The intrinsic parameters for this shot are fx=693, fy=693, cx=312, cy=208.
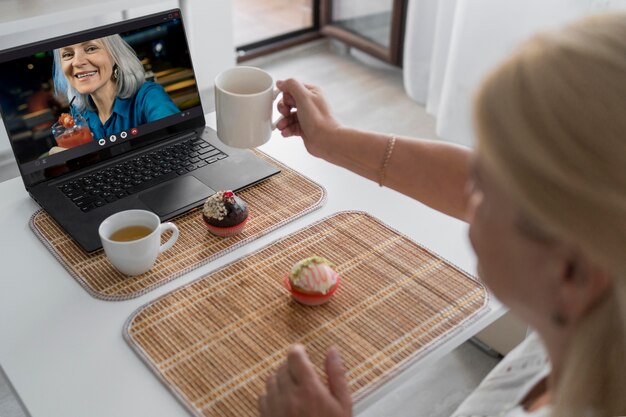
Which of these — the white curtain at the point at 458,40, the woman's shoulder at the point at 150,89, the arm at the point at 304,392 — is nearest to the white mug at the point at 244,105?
the woman's shoulder at the point at 150,89

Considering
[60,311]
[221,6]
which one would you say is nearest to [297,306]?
[60,311]

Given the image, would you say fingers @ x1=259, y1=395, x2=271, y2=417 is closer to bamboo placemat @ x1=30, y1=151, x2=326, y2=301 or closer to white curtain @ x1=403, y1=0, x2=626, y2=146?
bamboo placemat @ x1=30, y1=151, x2=326, y2=301

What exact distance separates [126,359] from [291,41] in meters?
2.65

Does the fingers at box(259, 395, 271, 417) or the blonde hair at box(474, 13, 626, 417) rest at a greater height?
the blonde hair at box(474, 13, 626, 417)

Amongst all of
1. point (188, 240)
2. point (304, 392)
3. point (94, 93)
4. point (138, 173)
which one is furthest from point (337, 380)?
point (94, 93)

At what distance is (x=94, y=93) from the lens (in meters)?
1.30

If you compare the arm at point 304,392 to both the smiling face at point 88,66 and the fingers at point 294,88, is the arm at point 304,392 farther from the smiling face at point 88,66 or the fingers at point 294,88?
the smiling face at point 88,66

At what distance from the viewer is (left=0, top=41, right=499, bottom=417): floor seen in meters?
1.66

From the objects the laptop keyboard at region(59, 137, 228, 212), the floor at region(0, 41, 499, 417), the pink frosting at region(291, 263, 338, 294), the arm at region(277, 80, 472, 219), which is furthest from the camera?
the floor at region(0, 41, 499, 417)

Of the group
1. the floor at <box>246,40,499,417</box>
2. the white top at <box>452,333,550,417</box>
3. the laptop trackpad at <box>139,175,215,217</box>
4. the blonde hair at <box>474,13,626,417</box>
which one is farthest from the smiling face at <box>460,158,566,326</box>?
the floor at <box>246,40,499,417</box>

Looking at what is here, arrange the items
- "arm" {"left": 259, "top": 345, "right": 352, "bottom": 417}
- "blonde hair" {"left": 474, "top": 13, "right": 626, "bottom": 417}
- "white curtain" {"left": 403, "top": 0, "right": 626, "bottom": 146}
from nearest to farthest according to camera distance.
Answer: "blonde hair" {"left": 474, "top": 13, "right": 626, "bottom": 417}, "arm" {"left": 259, "top": 345, "right": 352, "bottom": 417}, "white curtain" {"left": 403, "top": 0, "right": 626, "bottom": 146}

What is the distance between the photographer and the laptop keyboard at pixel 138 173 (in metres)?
1.26

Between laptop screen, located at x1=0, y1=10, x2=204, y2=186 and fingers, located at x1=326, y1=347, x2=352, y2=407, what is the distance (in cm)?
70

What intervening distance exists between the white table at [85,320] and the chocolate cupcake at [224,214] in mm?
43
